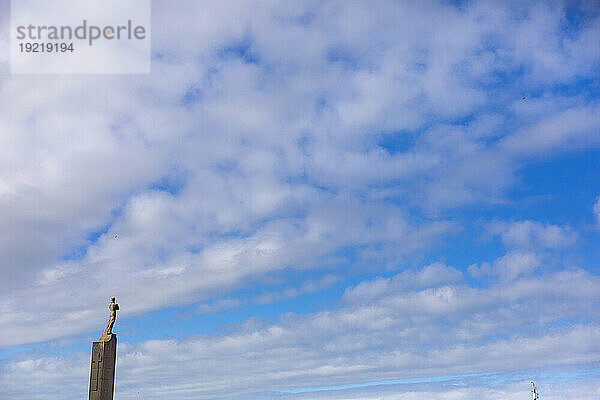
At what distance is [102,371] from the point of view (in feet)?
106

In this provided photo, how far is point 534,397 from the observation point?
6881 cm

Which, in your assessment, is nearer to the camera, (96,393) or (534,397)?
(96,393)

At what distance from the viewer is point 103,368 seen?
32.5 m

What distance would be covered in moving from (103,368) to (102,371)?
0.15 m

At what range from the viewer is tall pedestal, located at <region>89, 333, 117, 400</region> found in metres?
32.2

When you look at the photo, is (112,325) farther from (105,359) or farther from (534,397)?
(534,397)

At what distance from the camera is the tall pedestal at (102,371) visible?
3222 centimetres

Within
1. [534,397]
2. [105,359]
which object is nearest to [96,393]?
[105,359]

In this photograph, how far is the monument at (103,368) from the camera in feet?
106

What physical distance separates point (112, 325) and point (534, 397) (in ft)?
171

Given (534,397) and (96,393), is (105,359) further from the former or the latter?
(534,397)

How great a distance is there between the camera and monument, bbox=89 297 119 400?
3222cm

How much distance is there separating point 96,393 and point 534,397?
52442 millimetres

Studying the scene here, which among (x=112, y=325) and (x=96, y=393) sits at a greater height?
(x=112, y=325)
